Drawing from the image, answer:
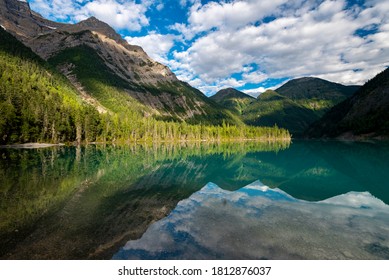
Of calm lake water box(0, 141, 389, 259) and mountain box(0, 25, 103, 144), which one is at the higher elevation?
mountain box(0, 25, 103, 144)

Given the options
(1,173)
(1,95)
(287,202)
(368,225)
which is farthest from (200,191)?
(1,95)

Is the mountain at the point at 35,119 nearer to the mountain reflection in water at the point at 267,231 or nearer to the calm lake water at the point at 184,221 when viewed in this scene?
the calm lake water at the point at 184,221

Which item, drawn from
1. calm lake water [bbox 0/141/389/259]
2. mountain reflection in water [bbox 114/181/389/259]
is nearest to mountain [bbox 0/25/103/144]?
calm lake water [bbox 0/141/389/259]

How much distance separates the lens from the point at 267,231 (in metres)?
17.6

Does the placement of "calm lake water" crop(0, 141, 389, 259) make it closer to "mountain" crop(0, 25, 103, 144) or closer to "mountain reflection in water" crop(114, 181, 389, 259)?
"mountain reflection in water" crop(114, 181, 389, 259)

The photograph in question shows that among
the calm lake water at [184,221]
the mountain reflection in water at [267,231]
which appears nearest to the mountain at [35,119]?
the calm lake water at [184,221]

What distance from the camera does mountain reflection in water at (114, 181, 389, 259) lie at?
14133mm

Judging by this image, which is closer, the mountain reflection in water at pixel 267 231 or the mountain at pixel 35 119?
the mountain reflection in water at pixel 267 231

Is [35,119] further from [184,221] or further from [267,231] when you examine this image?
[267,231]

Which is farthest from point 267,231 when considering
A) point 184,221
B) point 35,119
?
point 35,119

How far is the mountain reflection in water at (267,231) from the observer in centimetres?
1413
